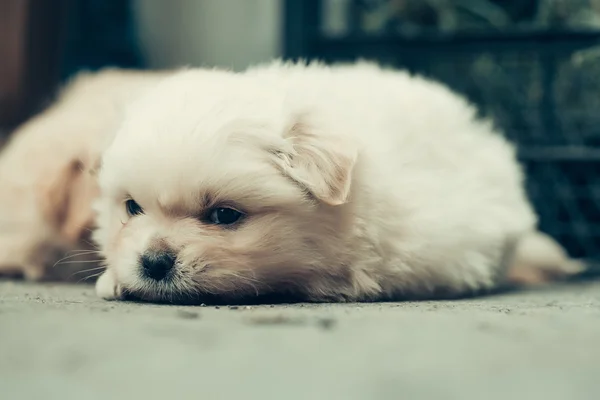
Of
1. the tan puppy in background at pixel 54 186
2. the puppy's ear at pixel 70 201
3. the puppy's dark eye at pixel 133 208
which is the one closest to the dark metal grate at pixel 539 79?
the tan puppy in background at pixel 54 186

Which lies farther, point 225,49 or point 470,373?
point 225,49

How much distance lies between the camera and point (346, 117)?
2045 millimetres

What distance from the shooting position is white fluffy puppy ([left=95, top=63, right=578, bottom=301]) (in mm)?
1703

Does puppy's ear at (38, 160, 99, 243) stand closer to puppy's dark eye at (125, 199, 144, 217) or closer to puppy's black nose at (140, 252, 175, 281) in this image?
puppy's dark eye at (125, 199, 144, 217)

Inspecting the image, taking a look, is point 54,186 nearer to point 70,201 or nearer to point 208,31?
point 70,201

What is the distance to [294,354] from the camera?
109cm

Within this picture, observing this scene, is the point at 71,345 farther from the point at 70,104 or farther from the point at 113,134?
the point at 70,104

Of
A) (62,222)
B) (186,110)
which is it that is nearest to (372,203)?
(186,110)

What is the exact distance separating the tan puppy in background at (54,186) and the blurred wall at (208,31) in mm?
879

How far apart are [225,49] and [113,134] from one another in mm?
1741

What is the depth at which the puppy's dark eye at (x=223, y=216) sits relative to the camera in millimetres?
1744

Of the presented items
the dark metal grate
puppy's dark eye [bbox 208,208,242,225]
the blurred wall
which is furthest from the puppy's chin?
the blurred wall

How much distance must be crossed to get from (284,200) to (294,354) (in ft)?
2.29

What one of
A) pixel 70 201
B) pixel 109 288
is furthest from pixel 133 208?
pixel 70 201
